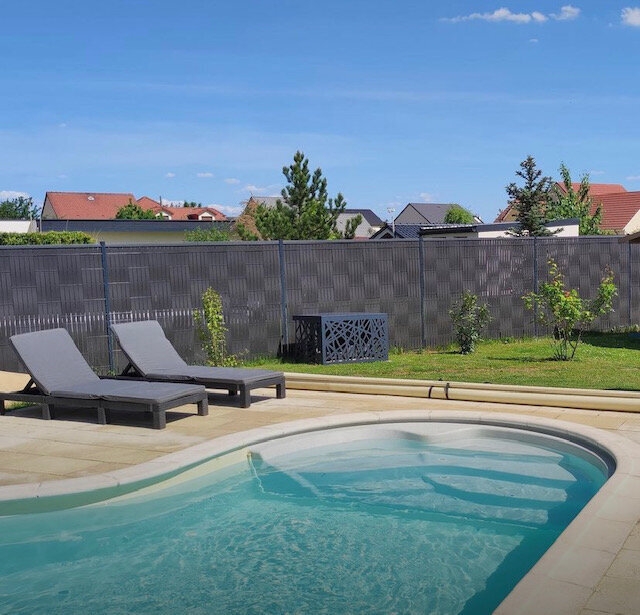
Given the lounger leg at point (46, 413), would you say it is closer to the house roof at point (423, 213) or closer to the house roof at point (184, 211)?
the house roof at point (184, 211)

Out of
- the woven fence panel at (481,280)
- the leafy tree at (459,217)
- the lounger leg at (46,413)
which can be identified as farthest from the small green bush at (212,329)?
the leafy tree at (459,217)

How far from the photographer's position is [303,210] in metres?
35.2

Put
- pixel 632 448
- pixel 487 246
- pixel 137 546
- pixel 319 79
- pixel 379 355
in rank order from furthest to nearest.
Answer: pixel 319 79 → pixel 487 246 → pixel 379 355 → pixel 632 448 → pixel 137 546

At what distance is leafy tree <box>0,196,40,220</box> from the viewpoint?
79.2m

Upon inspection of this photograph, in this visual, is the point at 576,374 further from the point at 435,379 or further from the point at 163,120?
the point at 163,120

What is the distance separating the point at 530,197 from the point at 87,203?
193 ft

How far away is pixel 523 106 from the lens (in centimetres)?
2012

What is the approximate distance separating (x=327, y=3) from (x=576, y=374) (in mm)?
8560

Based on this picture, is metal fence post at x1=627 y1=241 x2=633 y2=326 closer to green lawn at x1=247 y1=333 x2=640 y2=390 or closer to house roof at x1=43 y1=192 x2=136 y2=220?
green lawn at x1=247 y1=333 x2=640 y2=390

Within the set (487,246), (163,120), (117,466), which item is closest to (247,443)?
(117,466)

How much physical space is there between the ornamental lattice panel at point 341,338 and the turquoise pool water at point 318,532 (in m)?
5.00

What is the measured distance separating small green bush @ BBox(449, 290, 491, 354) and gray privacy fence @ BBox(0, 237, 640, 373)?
451mm

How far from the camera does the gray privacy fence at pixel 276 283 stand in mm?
12336

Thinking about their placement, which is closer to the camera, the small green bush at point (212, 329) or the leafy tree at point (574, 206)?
the small green bush at point (212, 329)
